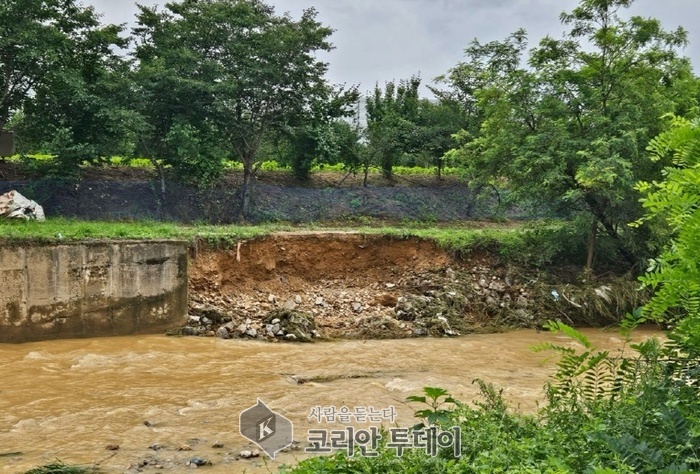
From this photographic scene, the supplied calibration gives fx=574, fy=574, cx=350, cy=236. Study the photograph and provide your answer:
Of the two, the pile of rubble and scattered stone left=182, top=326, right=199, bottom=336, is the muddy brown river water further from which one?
the pile of rubble

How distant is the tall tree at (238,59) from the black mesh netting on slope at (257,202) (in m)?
0.88

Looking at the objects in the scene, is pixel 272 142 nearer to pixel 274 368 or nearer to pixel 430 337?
pixel 430 337

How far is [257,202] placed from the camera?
18953 millimetres

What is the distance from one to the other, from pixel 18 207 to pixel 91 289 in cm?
381

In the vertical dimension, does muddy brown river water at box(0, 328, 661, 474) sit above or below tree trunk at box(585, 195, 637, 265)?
below

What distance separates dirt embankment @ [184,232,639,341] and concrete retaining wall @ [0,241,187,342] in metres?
0.71

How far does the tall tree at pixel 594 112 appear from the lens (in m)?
13.1

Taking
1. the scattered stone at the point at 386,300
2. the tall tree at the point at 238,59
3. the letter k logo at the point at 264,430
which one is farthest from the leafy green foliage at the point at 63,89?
the letter k logo at the point at 264,430

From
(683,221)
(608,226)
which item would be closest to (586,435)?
(683,221)

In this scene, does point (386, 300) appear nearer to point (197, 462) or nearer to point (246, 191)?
point (246, 191)

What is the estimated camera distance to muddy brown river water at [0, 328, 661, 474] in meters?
5.93

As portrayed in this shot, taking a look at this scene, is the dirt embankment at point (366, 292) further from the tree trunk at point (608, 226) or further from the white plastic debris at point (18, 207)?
the white plastic debris at point (18, 207)

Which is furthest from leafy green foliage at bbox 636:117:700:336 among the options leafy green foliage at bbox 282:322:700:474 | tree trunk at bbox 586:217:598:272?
tree trunk at bbox 586:217:598:272

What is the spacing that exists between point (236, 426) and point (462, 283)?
8.99 metres
